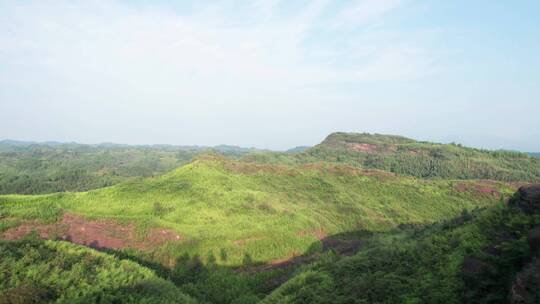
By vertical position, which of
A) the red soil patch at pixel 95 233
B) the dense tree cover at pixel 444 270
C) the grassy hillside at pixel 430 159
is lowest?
the red soil patch at pixel 95 233

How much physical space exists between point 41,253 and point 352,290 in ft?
36.2

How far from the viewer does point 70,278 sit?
10.4 m

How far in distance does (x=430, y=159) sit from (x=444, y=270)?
76.5m

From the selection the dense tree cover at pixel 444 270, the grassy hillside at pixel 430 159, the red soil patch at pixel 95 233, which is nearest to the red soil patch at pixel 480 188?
the dense tree cover at pixel 444 270

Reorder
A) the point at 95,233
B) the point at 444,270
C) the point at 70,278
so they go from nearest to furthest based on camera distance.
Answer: the point at 444,270
the point at 70,278
the point at 95,233

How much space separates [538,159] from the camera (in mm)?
72688

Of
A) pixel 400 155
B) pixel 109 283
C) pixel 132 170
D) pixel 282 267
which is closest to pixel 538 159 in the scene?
pixel 400 155

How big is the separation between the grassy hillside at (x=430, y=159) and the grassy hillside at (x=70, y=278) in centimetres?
6598

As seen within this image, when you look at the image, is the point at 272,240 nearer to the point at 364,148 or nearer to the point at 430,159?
the point at 430,159

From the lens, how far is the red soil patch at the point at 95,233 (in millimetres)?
18641

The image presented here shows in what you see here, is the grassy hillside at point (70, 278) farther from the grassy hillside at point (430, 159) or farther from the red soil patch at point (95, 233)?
the grassy hillside at point (430, 159)

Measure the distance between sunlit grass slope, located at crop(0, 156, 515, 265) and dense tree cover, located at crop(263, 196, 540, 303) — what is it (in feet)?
32.0

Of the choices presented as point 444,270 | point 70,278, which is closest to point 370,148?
point 444,270

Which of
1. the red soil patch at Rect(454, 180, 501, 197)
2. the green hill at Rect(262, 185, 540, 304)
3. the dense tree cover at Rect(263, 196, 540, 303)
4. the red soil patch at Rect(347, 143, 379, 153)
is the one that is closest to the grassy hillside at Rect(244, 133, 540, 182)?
the red soil patch at Rect(347, 143, 379, 153)
